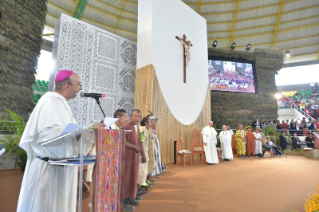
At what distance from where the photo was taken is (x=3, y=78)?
5.39 meters

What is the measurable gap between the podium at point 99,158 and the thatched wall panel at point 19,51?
5242 mm

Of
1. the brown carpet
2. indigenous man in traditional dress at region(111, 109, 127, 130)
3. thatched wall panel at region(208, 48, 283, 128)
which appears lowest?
the brown carpet

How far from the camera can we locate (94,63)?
6891 mm

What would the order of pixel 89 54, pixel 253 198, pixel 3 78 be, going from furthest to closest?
pixel 89 54 < pixel 3 78 < pixel 253 198

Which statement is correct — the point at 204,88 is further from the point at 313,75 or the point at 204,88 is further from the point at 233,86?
the point at 313,75

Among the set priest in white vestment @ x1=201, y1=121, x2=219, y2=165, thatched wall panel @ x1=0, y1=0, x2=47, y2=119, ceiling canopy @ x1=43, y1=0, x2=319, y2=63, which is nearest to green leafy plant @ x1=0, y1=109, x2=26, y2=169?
thatched wall panel @ x1=0, y1=0, x2=47, y2=119

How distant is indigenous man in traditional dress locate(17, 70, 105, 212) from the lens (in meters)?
1.41

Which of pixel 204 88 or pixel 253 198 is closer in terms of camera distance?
pixel 253 198

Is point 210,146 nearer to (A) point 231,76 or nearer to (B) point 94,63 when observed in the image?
(B) point 94,63

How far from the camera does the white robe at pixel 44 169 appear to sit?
141cm

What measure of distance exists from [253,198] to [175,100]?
183 inches

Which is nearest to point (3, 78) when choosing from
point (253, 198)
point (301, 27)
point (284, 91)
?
point (253, 198)

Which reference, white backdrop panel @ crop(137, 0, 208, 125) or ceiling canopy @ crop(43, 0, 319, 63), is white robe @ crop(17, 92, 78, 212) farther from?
ceiling canopy @ crop(43, 0, 319, 63)

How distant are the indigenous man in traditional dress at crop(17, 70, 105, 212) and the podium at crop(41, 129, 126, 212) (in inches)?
1.5
